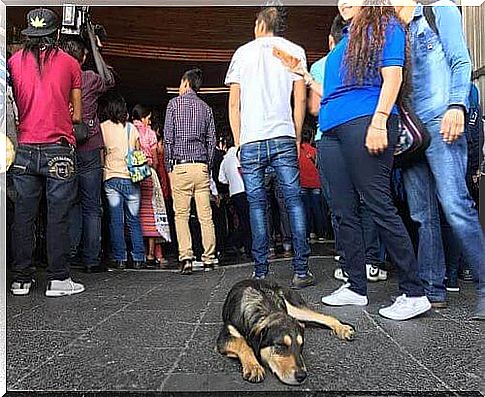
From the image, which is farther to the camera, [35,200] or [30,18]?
[35,200]

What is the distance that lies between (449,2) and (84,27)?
3.40 ft

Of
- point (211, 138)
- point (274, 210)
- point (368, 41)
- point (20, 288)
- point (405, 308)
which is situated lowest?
point (405, 308)

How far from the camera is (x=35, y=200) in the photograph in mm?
2031

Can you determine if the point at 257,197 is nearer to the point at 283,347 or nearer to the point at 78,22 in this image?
the point at 283,347

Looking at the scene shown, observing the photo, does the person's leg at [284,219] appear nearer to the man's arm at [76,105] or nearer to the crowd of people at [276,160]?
the crowd of people at [276,160]

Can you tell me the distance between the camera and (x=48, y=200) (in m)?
2.06

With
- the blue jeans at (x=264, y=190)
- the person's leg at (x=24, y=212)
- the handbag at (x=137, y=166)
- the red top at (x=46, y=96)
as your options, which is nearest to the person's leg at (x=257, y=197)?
the blue jeans at (x=264, y=190)

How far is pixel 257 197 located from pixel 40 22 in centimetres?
80

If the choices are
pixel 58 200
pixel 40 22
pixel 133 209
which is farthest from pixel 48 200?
pixel 40 22

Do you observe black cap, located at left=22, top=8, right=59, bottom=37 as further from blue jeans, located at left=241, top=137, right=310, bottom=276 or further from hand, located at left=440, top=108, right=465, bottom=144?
hand, located at left=440, top=108, right=465, bottom=144

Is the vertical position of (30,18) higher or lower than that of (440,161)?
higher

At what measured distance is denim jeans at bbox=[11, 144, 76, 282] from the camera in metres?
1.97

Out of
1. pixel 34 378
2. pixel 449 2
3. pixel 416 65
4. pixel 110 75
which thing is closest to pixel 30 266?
pixel 34 378

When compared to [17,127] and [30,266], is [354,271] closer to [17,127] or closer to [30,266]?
[30,266]
